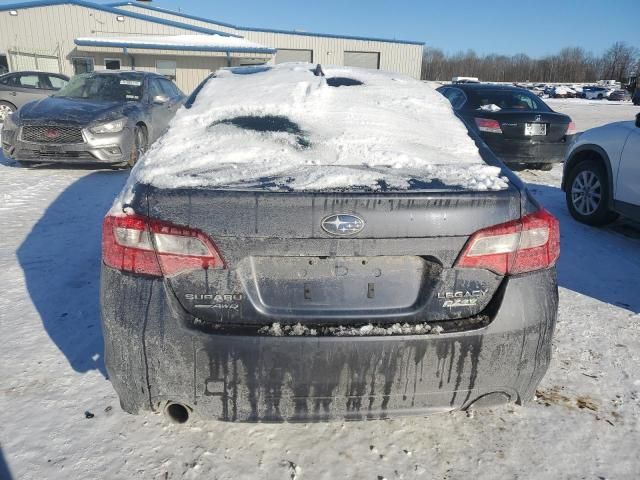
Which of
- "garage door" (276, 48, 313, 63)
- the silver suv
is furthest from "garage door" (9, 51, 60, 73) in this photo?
the silver suv

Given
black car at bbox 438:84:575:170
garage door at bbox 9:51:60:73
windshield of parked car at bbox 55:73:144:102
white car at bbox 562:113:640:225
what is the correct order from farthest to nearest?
garage door at bbox 9:51:60:73 < windshield of parked car at bbox 55:73:144:102 < black car at bbox 438:84:575:170 < white car at bbox 562:113:640:225

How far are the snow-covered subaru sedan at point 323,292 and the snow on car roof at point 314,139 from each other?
0.02 meters

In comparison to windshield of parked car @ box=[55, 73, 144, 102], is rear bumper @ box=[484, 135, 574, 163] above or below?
below

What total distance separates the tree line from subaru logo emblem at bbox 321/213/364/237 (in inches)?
4202

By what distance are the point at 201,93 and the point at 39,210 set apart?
366 centimetres

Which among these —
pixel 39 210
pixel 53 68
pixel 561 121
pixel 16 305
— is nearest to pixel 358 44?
pixel 53 68

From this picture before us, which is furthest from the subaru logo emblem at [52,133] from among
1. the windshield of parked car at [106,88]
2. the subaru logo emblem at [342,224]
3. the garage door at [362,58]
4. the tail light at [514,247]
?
the garage door at [362,58]

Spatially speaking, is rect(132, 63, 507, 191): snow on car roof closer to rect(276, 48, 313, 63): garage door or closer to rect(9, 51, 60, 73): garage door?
rect(9, 51, 60, 73): garage door

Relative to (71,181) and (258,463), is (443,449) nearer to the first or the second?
(258,463)

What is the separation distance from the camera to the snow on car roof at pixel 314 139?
6.40ft

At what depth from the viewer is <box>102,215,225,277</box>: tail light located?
1781 mm

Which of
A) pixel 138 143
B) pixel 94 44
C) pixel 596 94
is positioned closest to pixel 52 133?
pixel 138 143

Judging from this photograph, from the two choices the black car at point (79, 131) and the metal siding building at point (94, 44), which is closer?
the black car at point (79, 131)

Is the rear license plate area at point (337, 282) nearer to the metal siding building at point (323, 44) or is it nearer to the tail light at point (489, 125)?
the tail light at point (489, 125)
